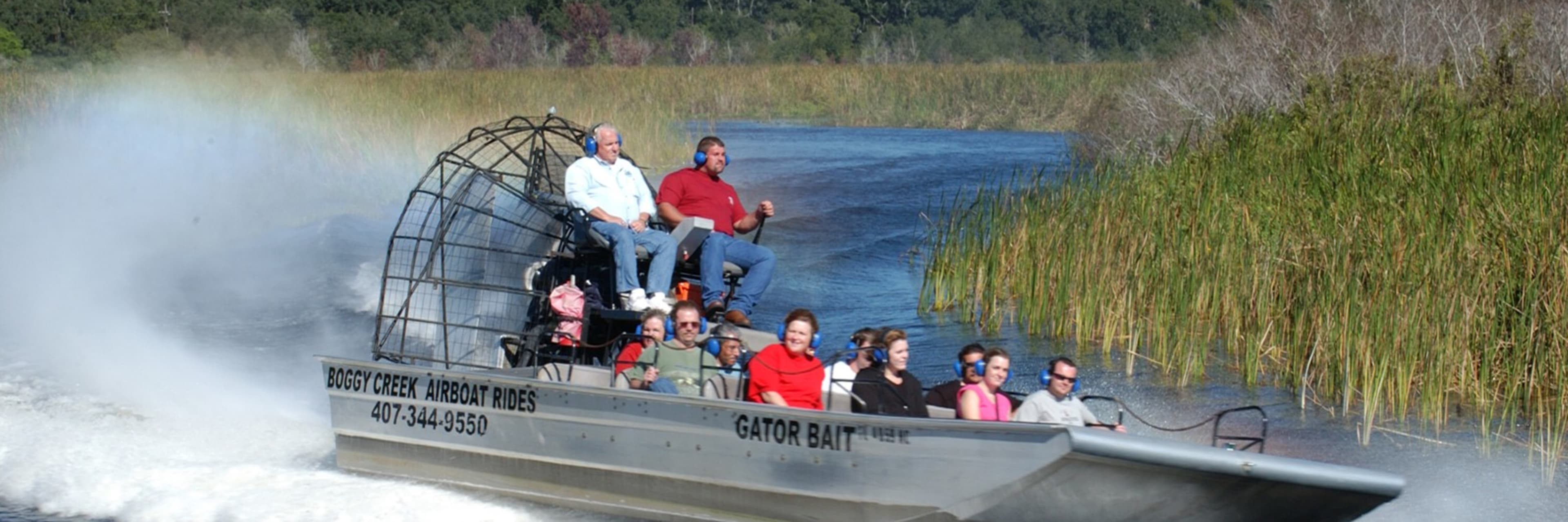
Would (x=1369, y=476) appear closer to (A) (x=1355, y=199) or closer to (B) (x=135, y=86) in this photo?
(A) (x=1355, y=199)

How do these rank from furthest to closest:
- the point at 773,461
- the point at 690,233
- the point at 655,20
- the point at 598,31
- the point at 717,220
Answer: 1. the point at 655,20
2. the point at 598,31
3. the point at 717,220
4. the point at 690,233
5. the point at 773,461

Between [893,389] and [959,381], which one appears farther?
[959,381]

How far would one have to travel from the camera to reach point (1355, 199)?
14.2 meters

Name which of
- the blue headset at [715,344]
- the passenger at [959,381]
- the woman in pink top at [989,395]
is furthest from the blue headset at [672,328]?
the woman in pink top at [989,395]

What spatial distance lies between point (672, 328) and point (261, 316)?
939 centimetres

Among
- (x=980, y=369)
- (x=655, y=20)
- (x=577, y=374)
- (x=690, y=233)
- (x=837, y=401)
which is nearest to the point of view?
(x=980, y=369)

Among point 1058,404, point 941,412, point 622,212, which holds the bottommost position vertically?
point 941,412

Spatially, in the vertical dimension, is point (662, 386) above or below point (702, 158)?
below

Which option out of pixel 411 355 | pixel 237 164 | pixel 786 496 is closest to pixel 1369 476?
pixel 786 496

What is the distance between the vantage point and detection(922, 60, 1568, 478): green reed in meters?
11.9

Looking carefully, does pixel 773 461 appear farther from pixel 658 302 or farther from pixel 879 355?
pixel 658 302

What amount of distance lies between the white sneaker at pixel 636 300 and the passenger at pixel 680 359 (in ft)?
3.35

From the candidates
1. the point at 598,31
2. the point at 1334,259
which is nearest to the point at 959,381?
the point at 1334,259

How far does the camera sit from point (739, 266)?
12.7m
